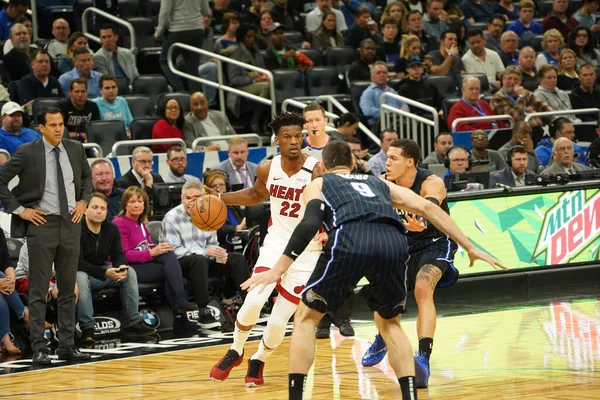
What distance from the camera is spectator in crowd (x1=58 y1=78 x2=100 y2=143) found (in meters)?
12.7

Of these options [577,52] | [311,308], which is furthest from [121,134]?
[577,52]

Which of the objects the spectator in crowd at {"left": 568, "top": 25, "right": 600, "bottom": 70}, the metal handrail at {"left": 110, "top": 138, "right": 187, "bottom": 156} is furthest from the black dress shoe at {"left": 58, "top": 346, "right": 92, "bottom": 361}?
the spectator in crowd at {"left": 568, "top": 25, "right": 600, "bottom": 70}

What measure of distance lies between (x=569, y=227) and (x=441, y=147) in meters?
1.96

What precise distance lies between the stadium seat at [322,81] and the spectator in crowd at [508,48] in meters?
3.15

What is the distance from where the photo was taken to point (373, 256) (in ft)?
20.7

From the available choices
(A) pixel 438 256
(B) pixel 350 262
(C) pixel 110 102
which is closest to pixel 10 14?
(C) pixel 110 102

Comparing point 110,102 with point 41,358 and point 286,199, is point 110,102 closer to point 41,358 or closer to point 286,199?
point 41,358

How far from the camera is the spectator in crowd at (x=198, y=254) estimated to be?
10898 mm

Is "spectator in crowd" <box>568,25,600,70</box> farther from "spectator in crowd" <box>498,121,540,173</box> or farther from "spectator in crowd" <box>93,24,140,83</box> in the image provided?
"spectator in crowd" <box>93,24,140,83</box>

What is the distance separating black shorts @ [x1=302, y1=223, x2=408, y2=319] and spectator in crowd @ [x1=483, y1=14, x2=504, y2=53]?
39.3 feet

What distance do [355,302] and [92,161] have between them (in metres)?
3.17

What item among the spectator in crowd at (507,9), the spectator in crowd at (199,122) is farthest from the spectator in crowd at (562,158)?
the spectator in crowd at (507,9)

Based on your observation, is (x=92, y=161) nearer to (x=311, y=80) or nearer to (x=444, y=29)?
(x=311, y=80)

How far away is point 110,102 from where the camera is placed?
Result: 13.4 meters
